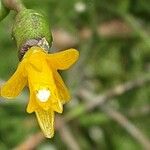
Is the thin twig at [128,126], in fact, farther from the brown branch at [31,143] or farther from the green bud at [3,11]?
the green bud at [3,11]

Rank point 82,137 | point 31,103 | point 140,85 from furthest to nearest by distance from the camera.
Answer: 1. point 82,137
2. point 140,85
3. point 31,103

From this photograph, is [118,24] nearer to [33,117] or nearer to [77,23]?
[77,23]

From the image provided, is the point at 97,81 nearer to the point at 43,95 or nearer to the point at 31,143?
the point at 31,143

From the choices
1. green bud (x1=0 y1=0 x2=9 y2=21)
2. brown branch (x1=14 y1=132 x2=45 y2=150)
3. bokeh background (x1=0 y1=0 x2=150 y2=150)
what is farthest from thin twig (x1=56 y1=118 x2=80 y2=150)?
green bud (x1=0 y1=0 x2=9 y2=21)

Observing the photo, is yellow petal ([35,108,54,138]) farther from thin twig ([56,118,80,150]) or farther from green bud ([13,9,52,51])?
thin twig ([56,118,80,150])

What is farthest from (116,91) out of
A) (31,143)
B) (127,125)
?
(31,143)

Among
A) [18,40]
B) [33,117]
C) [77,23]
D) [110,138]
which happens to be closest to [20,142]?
[33,117]

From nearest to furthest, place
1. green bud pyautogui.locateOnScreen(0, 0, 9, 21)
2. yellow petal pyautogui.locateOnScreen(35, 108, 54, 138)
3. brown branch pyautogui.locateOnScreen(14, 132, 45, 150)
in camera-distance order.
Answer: yellow petal pyautogui.locateOnScreen(35, 108, 54, 138) < green bud pyautogui.locateOnScreen(0, 0, 9, 21) < brown branch pyautogui.locateOnScreen(14, 132, 45, 150)
